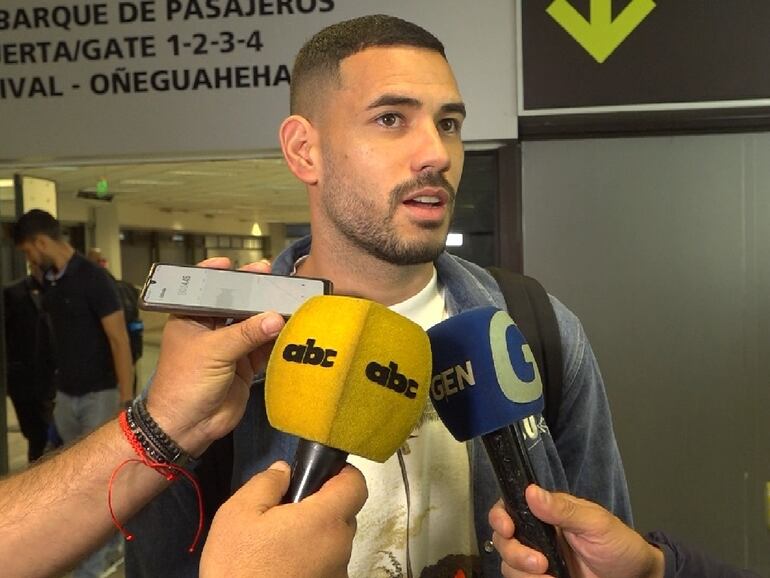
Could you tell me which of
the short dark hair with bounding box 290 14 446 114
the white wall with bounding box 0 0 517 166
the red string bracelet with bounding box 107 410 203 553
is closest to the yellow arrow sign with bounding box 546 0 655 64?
the white wall with bounding box 0 0 517 166

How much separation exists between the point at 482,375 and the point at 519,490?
0.14m

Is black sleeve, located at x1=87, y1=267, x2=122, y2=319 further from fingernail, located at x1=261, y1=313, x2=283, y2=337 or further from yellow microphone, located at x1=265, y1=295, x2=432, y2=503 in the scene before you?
yellow microphone, located at x1=265, y1=295, x2=432, y2=503

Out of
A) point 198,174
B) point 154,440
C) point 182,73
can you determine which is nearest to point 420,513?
point 154,440

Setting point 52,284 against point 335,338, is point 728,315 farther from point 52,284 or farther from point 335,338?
point 52,284

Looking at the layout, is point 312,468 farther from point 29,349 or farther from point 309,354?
point 29,349

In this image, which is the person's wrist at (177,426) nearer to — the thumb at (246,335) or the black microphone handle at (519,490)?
the thumb at (246,335)

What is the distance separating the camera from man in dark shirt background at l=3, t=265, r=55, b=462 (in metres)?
3.27

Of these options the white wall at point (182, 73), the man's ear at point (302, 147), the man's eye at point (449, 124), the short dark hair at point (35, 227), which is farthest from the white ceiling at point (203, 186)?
the man's eye at point (449, 124)

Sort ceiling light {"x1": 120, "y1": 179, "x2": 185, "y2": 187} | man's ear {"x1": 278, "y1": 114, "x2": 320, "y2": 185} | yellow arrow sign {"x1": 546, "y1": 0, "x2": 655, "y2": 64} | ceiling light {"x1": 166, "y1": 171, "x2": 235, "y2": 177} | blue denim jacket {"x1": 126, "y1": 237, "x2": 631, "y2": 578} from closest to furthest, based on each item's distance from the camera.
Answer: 1. blue denim jacket {"x1": 126, "y1": 237, "x2": 631, "y2": 578}
2. man's ear {"x1": 278, "y1": 114, "x2": 320, "y2": 185}
3. yellow arrow sign {"x1": 546, "y1": 0, "x2": 655, "y2": 64}
4. ceiling light {"x1": 166, "y1": 171, "x2": 235, "y2": 177}
5. ceiling light {"x1": 120, "y1": 179, "x2": 185, "y2": 187}

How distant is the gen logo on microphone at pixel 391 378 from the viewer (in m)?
0.67

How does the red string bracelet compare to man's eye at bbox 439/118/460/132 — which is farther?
man's eye at bbox 439/118/460/132

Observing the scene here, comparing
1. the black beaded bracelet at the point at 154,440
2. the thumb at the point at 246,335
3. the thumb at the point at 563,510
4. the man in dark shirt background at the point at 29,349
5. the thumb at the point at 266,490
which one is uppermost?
the thumb at the point at 246,335

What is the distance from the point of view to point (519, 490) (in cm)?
73

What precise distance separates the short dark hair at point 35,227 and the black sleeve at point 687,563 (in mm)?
2984
